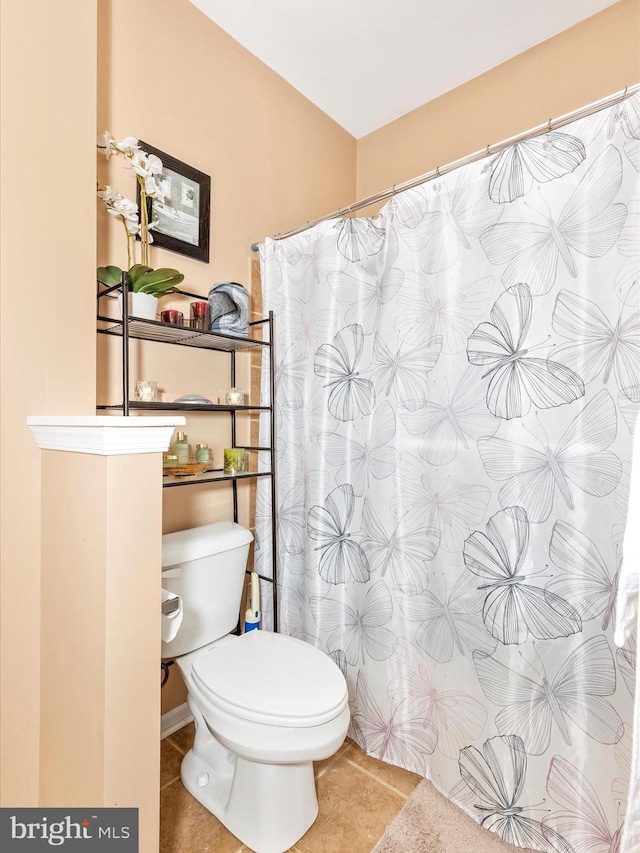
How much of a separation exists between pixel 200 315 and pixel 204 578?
856 mm

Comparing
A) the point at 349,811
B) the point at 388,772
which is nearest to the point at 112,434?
the point at 349,811

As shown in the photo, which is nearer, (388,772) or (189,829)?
(189,829)

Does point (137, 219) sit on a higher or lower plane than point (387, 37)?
lower

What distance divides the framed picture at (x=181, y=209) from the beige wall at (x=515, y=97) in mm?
1096

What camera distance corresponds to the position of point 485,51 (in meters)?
1.81

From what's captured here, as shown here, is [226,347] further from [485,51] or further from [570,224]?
[485,51]

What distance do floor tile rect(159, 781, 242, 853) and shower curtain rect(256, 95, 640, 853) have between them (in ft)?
1.65

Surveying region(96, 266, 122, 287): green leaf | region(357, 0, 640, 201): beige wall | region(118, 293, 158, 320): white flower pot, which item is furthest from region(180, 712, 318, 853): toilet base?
region(357, 0, 640, 201): beige wall

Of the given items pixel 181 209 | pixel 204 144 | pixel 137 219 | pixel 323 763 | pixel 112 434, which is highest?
pixel 204 144

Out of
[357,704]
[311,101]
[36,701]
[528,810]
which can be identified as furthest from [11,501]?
[311,101]

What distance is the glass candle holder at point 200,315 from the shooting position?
4.84 ft

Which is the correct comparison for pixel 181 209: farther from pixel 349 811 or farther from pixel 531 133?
pixel 349 811

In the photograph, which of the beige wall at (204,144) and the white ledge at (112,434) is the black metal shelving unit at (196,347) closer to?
the beige wall at (204,144)

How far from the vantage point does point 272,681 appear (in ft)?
3.81
